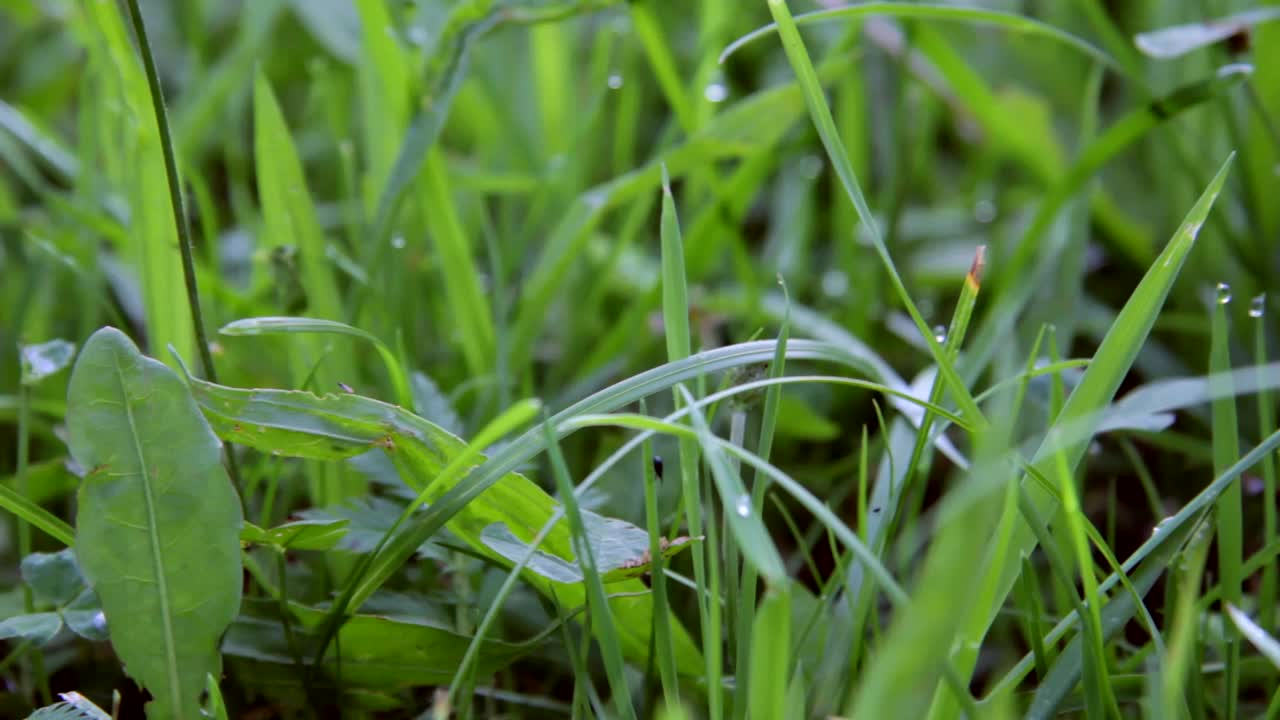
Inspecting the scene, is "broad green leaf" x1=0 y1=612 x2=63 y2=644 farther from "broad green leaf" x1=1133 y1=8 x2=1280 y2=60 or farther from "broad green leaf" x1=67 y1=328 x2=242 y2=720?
"broad green leaf" x1=1133 y1=8 x2=1280 y2=60

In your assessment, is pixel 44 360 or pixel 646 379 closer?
pixel 646 379

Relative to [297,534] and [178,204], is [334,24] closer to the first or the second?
[178,204]

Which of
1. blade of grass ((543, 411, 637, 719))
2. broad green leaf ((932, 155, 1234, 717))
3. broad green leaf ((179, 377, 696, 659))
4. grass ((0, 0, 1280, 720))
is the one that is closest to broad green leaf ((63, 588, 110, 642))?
grass ((0, 0, 1280, 720))

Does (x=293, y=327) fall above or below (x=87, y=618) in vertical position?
above

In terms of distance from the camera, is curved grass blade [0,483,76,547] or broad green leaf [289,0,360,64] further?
broad green leaf [289,0,360,64]

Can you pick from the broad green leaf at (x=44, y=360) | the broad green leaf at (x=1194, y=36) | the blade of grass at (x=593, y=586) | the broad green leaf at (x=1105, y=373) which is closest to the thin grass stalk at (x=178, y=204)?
the broad green leaf at (x=44, y=360)

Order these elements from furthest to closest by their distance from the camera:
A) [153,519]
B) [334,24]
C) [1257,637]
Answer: [334,24], [153,519], [1257,637]

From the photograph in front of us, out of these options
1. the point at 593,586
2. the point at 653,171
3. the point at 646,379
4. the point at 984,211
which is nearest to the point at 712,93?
the point at 653,171
